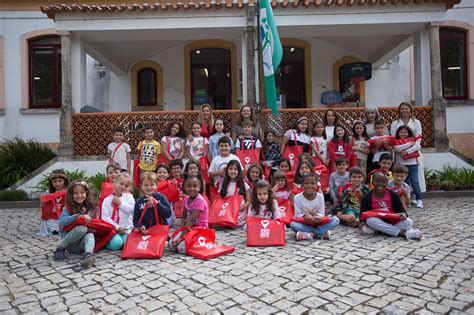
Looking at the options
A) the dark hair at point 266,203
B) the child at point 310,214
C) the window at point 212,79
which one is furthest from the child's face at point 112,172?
the window at point 212,79

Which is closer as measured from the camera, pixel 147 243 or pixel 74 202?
pixel 147 243

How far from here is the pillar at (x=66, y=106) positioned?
973 centimetres

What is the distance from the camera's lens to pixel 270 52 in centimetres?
775

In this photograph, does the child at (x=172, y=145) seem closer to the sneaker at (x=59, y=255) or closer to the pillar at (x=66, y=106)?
the sneaker at (x=59, y=255)

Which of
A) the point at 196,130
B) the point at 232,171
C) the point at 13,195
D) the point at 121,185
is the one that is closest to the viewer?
the point at 121,185

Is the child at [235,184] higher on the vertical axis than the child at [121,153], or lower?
lower

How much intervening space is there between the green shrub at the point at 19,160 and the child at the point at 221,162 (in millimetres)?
6222

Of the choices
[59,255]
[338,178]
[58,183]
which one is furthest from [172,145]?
[59,255]

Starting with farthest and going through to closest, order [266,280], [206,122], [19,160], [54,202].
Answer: [19,160] < [206,122] < [54,202] < [266,280]

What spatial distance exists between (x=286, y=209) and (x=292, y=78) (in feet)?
27.7

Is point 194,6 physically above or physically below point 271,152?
above

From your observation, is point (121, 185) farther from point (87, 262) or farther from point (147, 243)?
point (87, 262)

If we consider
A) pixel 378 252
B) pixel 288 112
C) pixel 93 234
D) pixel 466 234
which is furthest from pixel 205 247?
pixel 288 112

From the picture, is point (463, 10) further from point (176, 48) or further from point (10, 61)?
point (10, 61)
